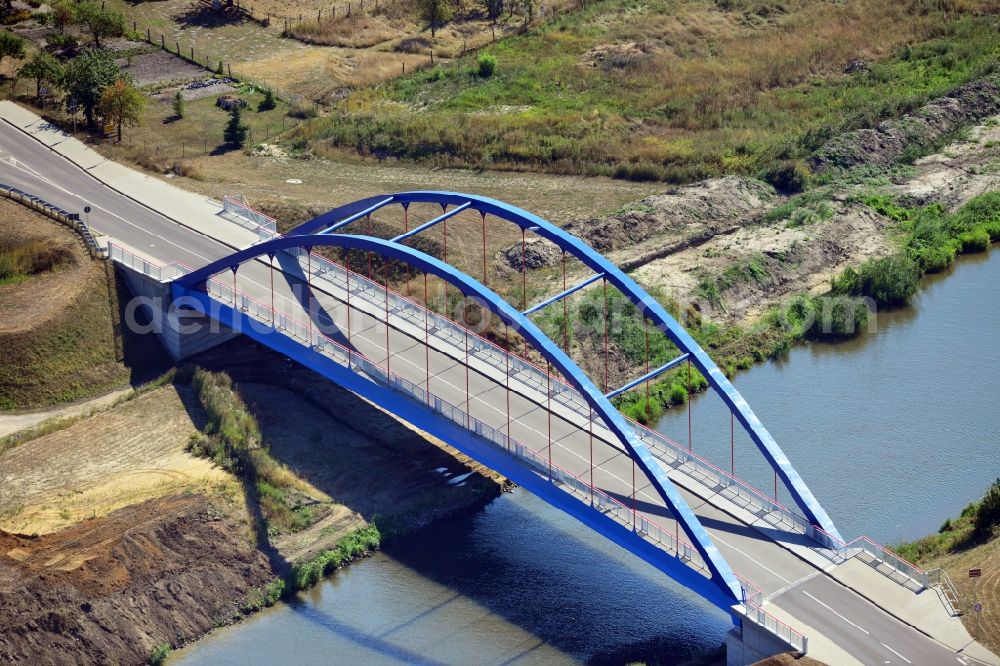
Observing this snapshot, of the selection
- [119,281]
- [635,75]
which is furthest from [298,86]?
[119,281]

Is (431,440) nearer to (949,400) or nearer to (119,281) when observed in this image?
(119,281)

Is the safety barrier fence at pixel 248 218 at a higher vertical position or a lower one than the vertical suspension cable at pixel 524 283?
higher

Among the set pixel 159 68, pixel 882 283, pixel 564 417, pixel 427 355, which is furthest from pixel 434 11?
pixel 564 417

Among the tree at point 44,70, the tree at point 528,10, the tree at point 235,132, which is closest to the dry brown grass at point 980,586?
the tree at point 235,132

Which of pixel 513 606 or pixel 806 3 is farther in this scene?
pixel 806 3

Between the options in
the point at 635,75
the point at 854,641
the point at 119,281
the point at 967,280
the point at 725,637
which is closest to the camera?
the point at 854,641

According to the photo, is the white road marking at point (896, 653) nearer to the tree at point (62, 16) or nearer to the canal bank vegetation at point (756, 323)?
the canal bank vegetation at point (756, 323)

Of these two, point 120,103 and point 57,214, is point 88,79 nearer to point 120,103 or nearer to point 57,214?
point 120,103
